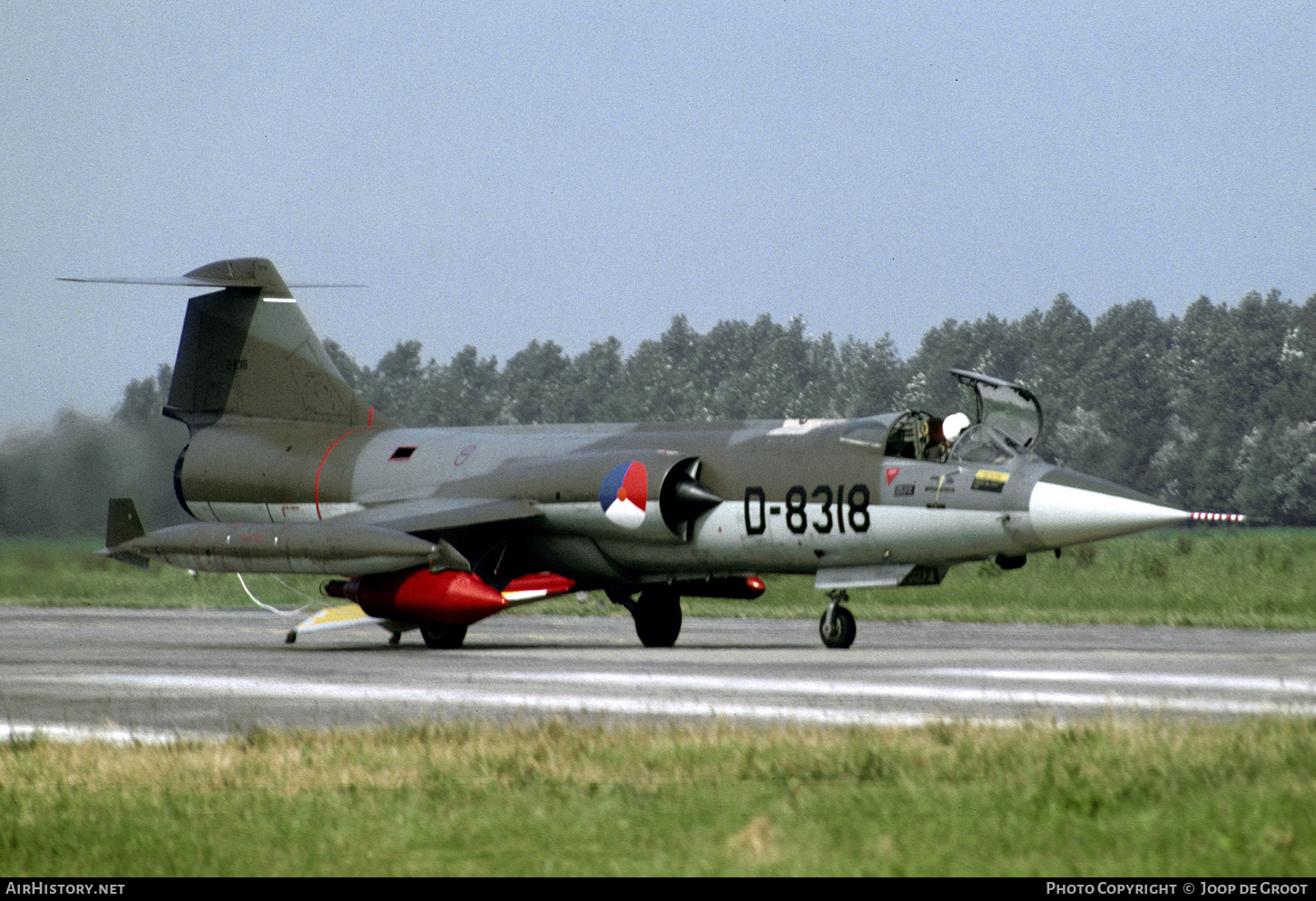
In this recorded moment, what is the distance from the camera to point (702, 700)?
500 inches

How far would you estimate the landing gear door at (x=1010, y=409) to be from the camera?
19.8 metres

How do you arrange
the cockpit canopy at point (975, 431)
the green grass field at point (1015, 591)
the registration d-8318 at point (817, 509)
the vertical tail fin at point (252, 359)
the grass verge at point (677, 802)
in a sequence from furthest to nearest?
the green grass field at point (1015, 591), the vertical tail fin at point (252, 359), the registration d-8318 at point (817, 509), the cockpit canopy at point (975, 431), the grass verge at point (677, 802)

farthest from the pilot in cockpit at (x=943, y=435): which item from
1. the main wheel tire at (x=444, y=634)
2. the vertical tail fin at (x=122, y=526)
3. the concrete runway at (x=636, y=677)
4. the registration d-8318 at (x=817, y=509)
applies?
the vertical tail fin at (x=122, y=526)

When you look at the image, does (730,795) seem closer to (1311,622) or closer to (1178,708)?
(1178,708)

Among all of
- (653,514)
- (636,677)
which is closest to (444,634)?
(653,514)

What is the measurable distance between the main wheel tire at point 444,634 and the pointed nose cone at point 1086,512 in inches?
255

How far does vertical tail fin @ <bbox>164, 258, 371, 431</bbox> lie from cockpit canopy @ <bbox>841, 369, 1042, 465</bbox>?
7845 millimetres

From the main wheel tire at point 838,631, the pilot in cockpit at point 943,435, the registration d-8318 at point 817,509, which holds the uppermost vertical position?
the pilot in cockpit at point 943,435

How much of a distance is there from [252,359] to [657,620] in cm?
701

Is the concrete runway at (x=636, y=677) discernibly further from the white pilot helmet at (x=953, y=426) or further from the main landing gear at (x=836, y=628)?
the white pilot helmet at (x=953, y=426)

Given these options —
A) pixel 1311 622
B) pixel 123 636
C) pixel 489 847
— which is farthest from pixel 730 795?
pixel 1311 622

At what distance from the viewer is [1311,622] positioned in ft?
76.6

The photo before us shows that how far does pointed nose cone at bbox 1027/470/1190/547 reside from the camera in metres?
18.1

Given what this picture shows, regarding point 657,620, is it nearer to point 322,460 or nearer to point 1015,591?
point 322,460
